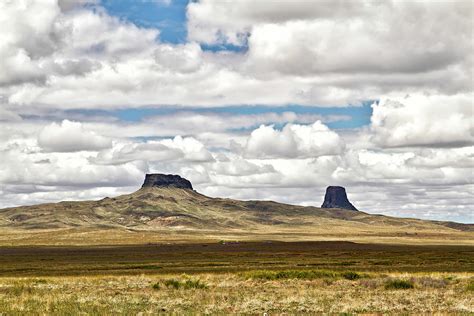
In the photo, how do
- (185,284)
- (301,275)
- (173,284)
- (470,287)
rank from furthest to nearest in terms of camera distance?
Answer: (301,275), (173,284), (185,284), (470,287)

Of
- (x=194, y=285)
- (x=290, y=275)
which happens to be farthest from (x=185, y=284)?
(x=290, y=275)

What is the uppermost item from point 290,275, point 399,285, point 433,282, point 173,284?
point 433,282

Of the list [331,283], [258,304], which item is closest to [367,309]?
[258,304]

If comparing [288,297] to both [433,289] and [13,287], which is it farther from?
[13,287]

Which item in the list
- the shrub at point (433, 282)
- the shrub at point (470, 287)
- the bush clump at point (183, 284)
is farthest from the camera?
the bush clump at point (183, 284)

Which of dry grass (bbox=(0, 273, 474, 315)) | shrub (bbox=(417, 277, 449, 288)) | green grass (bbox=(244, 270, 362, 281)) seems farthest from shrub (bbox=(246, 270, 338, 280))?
shrub (bbox=(417, 277, 449, 288))

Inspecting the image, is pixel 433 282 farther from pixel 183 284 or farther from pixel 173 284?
pixel 173 284

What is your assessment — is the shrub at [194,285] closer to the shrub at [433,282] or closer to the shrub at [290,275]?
the shrub at [290,275]

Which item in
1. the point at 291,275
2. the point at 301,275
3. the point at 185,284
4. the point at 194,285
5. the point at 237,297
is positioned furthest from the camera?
the point at 291,275

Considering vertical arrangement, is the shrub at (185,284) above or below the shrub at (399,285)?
below

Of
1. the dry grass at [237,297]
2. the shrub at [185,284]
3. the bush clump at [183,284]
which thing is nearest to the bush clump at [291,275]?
the dry grass at [237,297]

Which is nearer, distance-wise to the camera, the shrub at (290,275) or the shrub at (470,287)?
the shrub at (470,287)

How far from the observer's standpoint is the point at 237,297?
38.8 meters

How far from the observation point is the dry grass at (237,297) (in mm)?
32875
